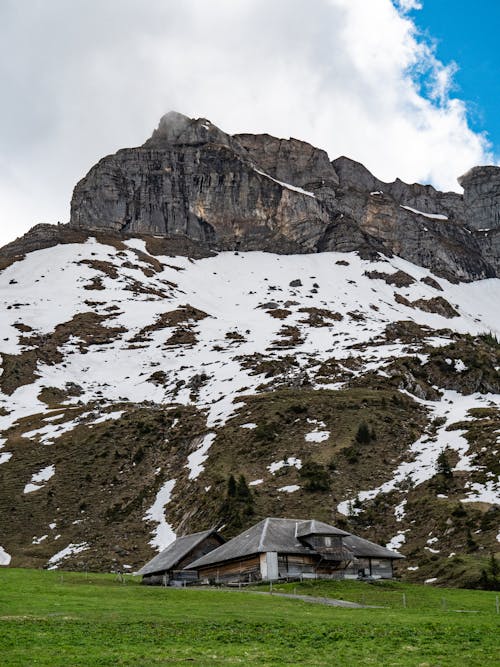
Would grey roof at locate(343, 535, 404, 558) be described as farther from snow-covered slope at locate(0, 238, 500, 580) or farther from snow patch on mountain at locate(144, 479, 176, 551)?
snow patch on mountain at locate(144, 479, 176, 551)

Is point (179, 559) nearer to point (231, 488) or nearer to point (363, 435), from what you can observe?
point (231, 488)

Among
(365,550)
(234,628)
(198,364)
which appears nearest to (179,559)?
(365,550)

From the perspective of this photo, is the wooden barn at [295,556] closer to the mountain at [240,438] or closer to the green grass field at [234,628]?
the mountain at [240,438]

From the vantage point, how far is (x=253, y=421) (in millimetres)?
87750

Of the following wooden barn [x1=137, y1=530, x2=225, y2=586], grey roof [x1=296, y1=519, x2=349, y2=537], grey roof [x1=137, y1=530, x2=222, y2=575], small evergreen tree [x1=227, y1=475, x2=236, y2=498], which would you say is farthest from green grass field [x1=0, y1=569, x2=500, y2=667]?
small evergreen tree [x1=227, y1=475, x2=236, y2=498]

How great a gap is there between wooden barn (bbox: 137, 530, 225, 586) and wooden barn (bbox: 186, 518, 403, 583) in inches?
76.8

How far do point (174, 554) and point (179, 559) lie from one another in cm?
160

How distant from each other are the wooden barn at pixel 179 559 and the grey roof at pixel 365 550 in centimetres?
1129

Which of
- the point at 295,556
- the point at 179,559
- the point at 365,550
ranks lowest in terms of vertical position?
the point at 295,556

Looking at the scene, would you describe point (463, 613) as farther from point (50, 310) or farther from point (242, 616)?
point (50, 310)

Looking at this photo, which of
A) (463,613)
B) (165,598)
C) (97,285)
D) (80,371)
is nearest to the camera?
(463,613)

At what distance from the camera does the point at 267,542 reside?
161ft

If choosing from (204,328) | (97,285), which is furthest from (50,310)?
(204,328)

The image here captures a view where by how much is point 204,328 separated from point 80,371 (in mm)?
36389
